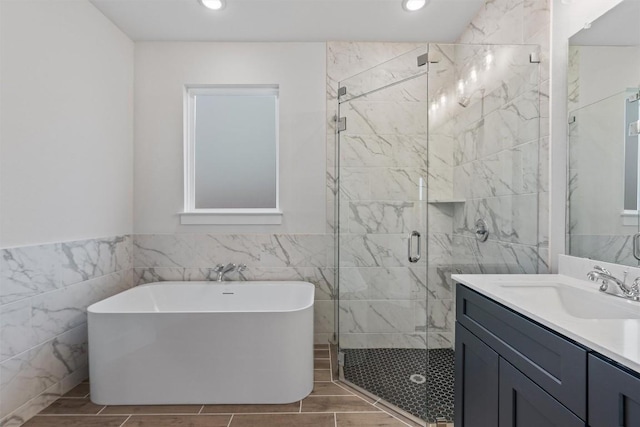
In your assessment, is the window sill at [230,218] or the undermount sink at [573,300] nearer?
the undermount sink at [573,300]

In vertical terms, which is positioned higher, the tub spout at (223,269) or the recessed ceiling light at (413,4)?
the recessed ceiling light at (413,4)

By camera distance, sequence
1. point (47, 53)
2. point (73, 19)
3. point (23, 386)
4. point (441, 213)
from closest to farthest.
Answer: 1. point (23, 386)
2. point (47, 53)
3. point (73, 19)
4. point (441, 213)

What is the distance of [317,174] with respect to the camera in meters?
2.74

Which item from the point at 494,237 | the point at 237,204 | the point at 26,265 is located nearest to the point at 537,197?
the point at 494,237

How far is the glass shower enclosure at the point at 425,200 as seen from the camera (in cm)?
186

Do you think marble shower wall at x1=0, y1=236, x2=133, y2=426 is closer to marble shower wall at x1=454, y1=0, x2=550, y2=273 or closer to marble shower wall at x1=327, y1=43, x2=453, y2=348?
marble shower wall at x1=327, y1=43, x2=453, y2=348

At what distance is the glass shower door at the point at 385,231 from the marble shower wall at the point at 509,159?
444mm

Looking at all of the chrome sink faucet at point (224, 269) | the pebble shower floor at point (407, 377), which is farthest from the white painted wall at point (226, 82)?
the pebble shower floor at point (407, 377)

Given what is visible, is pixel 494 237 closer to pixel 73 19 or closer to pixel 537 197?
pixel 537 197

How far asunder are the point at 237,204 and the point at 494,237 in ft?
6.68

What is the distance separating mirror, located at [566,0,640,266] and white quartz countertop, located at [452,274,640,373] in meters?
0.20

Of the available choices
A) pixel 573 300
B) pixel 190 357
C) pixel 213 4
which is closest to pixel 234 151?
pixel 213 4

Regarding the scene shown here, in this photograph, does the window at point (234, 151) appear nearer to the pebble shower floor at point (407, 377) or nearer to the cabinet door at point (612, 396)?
the pebble shower floor at point (407, 377)

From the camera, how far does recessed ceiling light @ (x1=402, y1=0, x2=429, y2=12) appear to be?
2174mm
